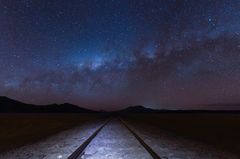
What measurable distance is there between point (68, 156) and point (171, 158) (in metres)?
3.05

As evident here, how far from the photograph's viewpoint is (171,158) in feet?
26.9

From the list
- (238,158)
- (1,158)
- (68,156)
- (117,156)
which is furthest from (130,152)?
(1,158)

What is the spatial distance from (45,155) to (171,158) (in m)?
3.93

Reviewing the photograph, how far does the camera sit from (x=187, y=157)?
27.8ft

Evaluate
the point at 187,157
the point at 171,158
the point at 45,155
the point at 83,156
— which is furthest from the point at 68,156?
the point at 187,157

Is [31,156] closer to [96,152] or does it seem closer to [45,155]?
[45,155]

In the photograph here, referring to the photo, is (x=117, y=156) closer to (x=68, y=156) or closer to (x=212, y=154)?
(x=68, y=156)

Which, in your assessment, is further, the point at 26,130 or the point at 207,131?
the point at 26,130

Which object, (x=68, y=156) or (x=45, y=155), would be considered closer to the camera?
(x=68, y=156)

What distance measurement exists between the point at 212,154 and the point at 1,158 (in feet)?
22.6

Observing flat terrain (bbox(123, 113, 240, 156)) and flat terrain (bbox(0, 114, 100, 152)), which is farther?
flat terrain (bbox(0, 114, 100, 152))

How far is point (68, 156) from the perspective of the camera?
8.32 m

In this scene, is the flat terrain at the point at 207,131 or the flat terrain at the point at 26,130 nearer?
the flat terrain at the point at 207,131

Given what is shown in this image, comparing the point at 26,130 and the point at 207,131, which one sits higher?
the point at 26,130
